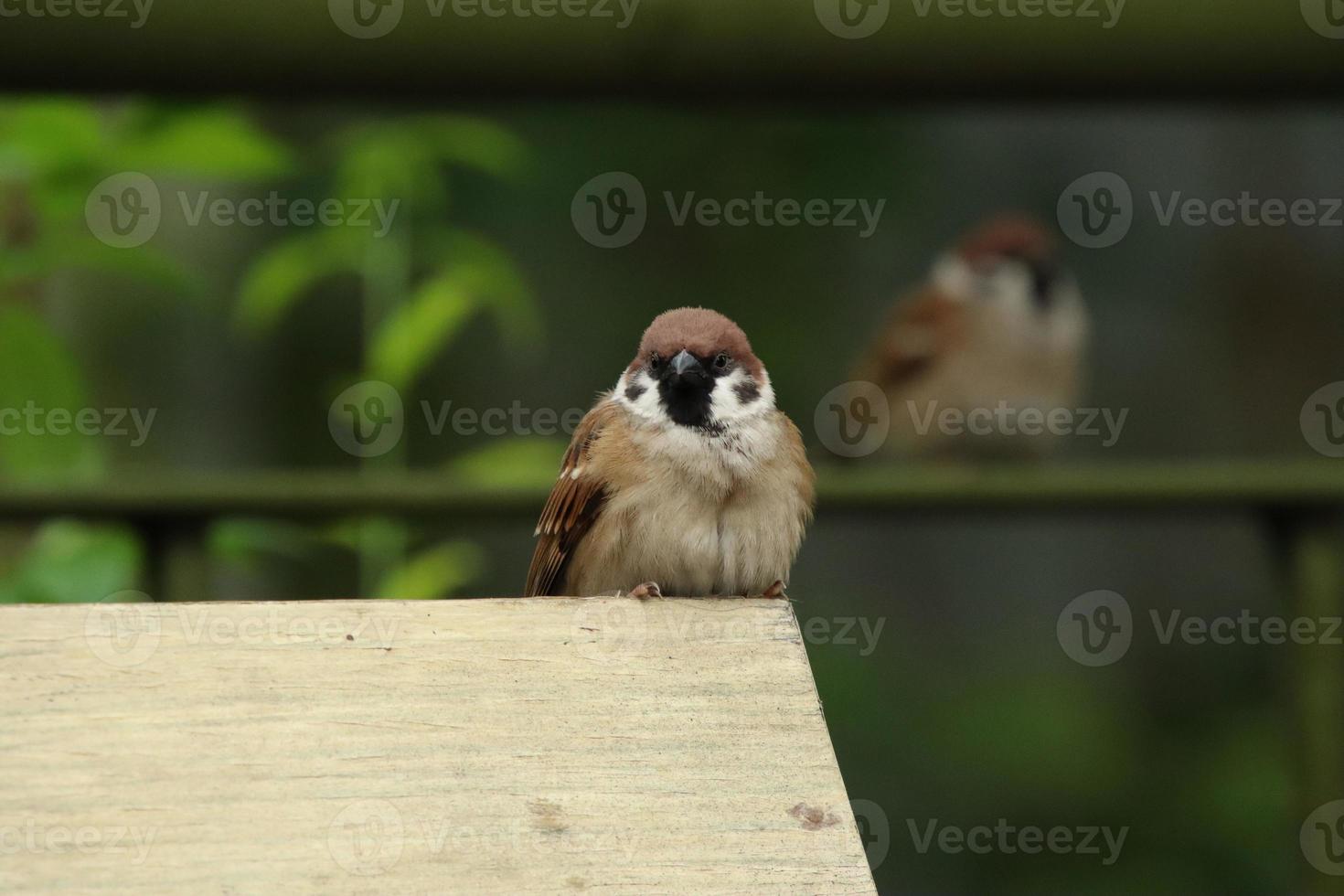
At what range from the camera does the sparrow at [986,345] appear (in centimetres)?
492

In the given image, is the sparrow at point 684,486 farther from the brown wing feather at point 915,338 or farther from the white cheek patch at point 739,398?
the brown wing feather at point 915,338

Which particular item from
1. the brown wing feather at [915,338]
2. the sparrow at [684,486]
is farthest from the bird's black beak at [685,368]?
the brown wing feather at [915,338]

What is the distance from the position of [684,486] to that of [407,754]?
42.3 inches

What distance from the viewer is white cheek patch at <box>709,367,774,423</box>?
2.74 m

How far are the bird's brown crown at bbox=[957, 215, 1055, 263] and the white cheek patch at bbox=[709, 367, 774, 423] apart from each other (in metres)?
2.37

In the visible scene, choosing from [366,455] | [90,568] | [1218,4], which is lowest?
[90,568]

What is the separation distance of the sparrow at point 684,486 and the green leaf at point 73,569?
71 cm

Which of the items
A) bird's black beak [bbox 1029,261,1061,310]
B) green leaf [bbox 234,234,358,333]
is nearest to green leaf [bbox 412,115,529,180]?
green leaf [bbox 234,234,358,333]

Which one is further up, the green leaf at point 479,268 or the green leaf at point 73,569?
the green leaf at point 479,268

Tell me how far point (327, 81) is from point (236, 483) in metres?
0.78

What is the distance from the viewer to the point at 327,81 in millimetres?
1795

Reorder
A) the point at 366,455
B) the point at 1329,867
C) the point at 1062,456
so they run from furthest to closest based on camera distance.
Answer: the point at 1062,456
the point at 366,455
the point at 1329,867

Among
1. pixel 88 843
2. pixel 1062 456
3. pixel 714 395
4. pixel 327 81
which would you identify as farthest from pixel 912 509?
pixel 1062 456

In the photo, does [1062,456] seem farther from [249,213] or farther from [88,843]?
[88,843]
